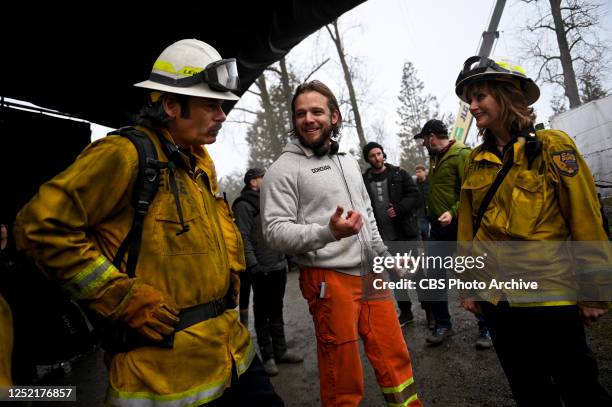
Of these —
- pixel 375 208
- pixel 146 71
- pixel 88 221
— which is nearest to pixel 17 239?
pixel 88 221

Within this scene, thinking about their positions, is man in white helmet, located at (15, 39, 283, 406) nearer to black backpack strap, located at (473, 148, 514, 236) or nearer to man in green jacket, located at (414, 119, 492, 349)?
black backpack strap, located at (473, 148, 514, 236)

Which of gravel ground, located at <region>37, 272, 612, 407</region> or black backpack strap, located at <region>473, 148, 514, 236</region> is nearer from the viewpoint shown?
black backpack strap, located at <region>473, 148, 514, 236</region>

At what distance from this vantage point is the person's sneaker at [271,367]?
3861 millimetres

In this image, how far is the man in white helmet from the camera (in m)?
1.39

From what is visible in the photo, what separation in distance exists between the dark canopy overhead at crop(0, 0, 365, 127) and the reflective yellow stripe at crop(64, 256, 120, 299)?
2.20 meters

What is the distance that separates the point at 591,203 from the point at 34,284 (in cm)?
327

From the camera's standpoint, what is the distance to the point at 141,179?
156 cm

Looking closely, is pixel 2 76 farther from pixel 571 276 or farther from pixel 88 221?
pixel 571 276

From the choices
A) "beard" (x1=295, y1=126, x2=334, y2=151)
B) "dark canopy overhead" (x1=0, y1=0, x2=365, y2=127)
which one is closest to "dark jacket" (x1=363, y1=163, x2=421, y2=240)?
"dark canopy overhead" (x1=0, y1=0, x2=365, y2=127)

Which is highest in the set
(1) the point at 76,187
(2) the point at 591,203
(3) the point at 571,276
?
(1) the point at 76,187

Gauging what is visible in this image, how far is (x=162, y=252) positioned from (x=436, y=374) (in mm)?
2986

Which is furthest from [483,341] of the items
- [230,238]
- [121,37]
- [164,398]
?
[121,37]

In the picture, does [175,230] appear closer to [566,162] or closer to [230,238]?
[230,238]
